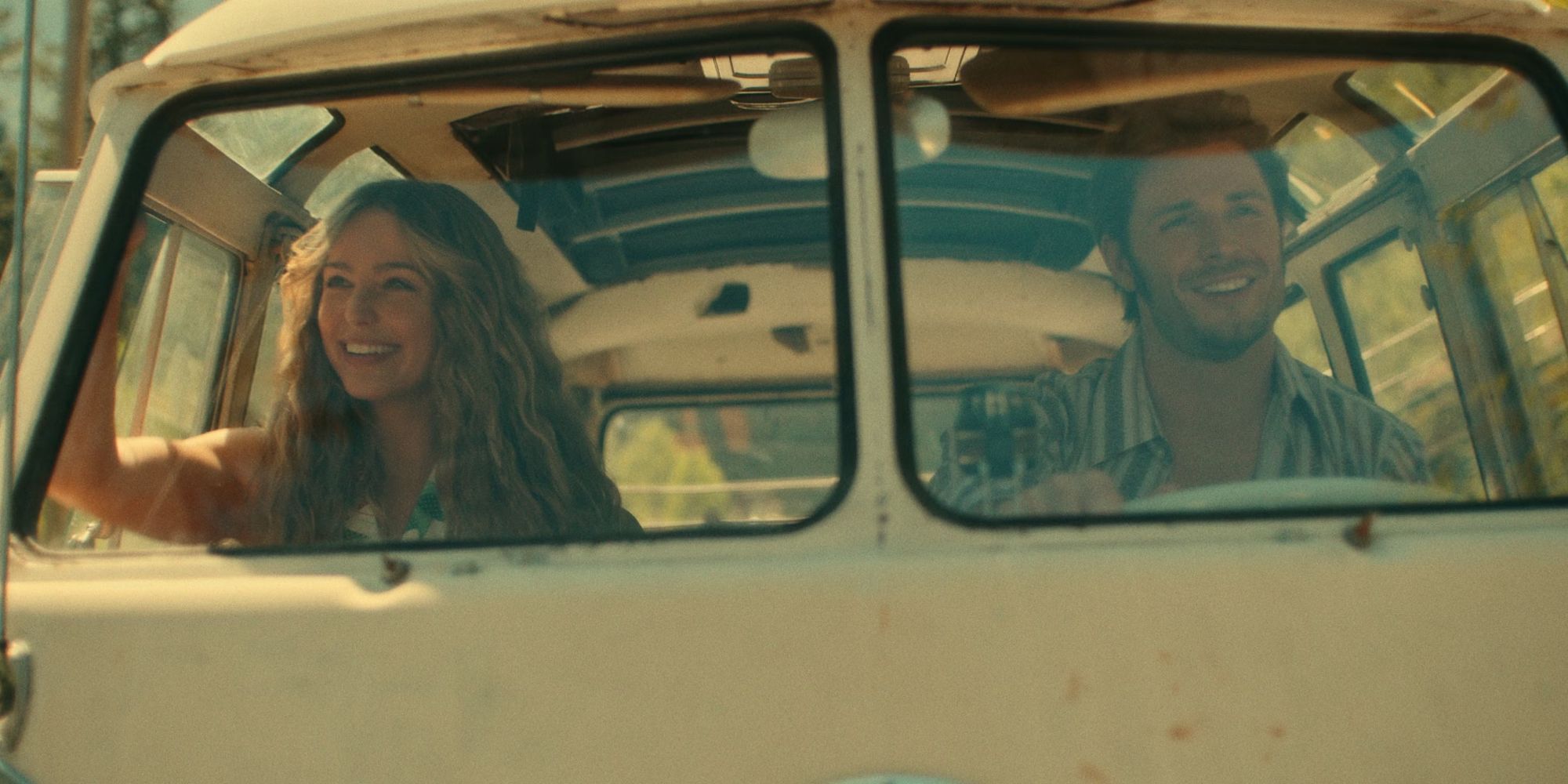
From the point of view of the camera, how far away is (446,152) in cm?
198

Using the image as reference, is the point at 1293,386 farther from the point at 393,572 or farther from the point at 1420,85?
the point at 393,572

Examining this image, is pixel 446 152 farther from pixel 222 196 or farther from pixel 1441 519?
pixel 1441 519

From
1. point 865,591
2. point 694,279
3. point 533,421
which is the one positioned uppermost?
point 694,279

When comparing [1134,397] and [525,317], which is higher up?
[525,317]

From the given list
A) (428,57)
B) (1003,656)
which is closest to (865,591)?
(1003,656)

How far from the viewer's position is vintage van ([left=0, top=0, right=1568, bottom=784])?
1.42m

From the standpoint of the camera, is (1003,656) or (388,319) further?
(388,319)

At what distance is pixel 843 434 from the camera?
1.54 meters

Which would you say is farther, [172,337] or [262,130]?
[172,337]

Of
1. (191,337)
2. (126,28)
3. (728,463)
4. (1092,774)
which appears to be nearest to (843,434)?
(728,463)

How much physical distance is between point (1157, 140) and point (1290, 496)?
Answer: 1.67 ft

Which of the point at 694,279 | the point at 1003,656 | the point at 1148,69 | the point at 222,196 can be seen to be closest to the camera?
the point at 1003,656

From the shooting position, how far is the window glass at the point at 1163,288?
5.29ft

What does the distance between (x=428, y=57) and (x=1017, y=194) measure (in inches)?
31.6
